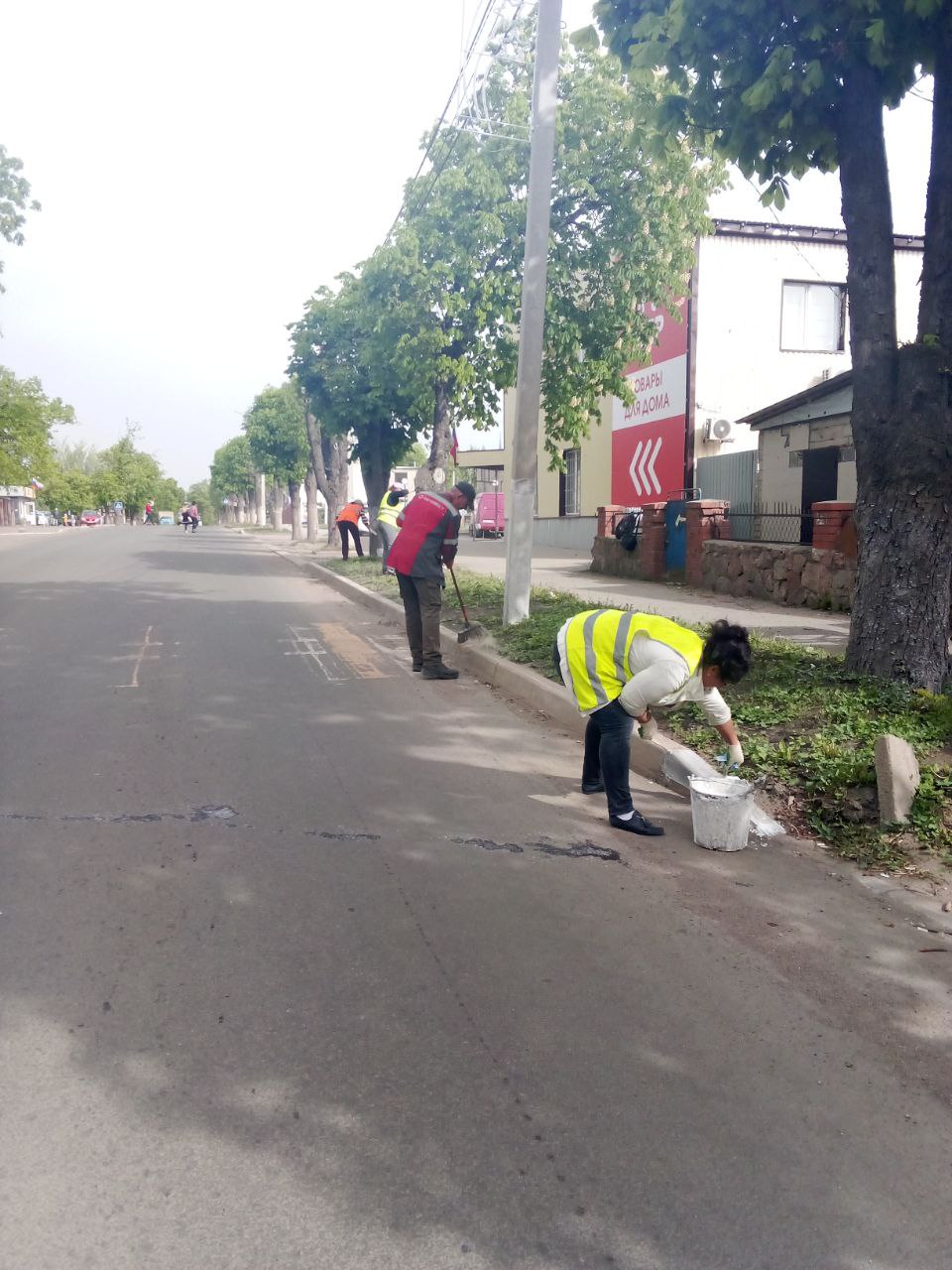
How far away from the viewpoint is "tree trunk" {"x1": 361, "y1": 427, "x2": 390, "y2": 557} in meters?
25.9

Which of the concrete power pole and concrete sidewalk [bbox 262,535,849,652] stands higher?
the concrete power pole

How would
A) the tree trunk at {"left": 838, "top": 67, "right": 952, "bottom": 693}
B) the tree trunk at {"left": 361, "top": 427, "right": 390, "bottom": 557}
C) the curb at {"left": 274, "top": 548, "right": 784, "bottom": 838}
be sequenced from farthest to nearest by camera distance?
the tree trunk at {"left": 361, "top": 427, "right": 390, "bottom": 557} → the tree trunk at {"left": 838, "top": 67, "right": 952, "bottom": 693} → the curb at {"left": 274, "top": 548, "right": 784, "bottom": 838}

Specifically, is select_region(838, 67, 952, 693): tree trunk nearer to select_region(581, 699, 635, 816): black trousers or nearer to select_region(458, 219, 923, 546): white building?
select_region(581, 699, 635, 816): black trousers

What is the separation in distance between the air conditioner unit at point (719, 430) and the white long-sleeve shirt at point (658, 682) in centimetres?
1828

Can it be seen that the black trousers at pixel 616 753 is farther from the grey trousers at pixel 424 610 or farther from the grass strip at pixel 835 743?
the grey trousers at pixel 424 610

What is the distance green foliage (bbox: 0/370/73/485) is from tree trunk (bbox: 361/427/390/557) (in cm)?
2352

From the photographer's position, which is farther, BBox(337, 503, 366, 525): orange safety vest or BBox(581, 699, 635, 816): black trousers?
BBox(337, 503, 366, 525): orange safety vest

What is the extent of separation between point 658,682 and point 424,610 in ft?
14.9

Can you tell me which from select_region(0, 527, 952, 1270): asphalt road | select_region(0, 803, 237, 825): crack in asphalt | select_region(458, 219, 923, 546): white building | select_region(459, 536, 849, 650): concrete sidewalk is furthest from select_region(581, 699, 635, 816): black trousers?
select_region(458, 219, 923, 546): white building

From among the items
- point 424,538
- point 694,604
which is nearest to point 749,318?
point 694,604

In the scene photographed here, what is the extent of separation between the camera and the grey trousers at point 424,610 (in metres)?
8.98

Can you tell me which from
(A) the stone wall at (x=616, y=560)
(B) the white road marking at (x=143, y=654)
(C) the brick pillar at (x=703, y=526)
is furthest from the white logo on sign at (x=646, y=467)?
(B) the white road marking at (x=143, y=654)

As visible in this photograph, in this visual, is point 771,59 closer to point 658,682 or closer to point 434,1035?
point 658,682

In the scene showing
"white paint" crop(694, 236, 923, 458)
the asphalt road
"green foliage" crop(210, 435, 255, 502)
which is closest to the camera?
the asphalt road
